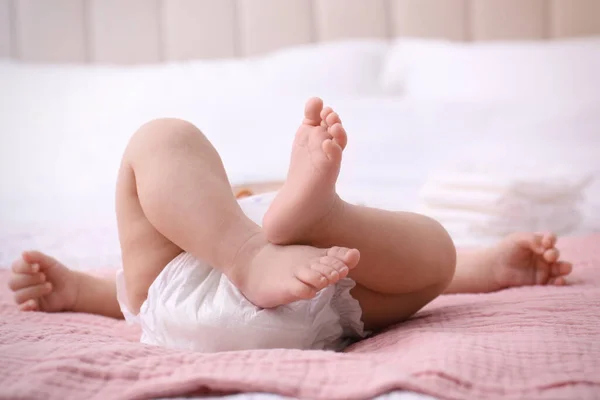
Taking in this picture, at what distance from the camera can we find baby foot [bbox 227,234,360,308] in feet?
2.39

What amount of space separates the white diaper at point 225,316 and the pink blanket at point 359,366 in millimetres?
54

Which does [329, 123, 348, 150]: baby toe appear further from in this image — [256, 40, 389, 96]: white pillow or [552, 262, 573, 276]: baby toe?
[256, 40, 389, 96]: white pillow

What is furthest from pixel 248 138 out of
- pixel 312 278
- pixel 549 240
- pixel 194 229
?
pixel 312 278

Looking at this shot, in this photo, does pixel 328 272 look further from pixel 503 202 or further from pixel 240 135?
pixel 240 135

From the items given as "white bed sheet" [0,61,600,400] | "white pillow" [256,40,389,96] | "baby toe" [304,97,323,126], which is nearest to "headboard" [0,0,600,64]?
"white pillow" [256,40,389,96]

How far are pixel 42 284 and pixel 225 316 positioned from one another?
1.38 ft

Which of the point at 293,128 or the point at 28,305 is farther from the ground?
the point at 293,128

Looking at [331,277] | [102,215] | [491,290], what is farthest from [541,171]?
[331,277]

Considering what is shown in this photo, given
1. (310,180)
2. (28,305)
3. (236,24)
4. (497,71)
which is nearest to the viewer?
(310,180)

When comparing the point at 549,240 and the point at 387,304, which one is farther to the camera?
the point at 549,240

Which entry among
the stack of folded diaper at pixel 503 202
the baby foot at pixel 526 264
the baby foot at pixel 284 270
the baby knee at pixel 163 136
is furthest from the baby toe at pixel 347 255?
the stack of folded diaper at pixel 503 202

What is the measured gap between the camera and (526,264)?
1.14m

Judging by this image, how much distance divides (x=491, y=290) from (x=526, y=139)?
80cm

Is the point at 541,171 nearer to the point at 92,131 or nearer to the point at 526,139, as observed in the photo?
the point at 526,139
